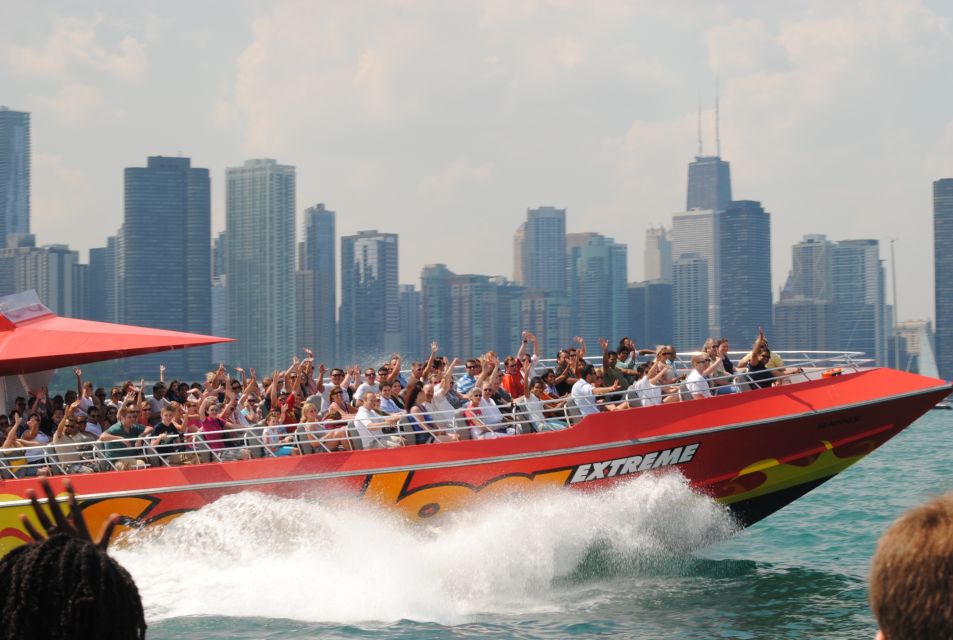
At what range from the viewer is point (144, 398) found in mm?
13781

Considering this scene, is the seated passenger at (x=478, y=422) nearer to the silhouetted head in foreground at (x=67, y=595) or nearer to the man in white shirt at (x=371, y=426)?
the man in white shirt at (x=371, y=426)

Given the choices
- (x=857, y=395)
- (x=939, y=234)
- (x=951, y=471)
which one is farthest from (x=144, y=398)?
(x=939, y=234)

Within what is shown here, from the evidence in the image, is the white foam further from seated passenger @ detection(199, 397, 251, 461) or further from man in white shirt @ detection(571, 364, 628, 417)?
man in white shirt @ detection(571, 364, 628, 417)

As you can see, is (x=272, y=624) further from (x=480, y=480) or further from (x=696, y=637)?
(x=696, y=637)

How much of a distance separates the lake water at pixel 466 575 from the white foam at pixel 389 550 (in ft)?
0.04

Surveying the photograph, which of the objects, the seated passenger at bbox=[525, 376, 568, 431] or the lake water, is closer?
the lake water

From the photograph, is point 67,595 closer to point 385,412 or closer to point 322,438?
point 322,438

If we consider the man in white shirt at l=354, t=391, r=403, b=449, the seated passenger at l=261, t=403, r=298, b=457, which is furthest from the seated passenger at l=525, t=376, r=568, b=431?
the seated passenger at l=261, t=403, r=298, b=457

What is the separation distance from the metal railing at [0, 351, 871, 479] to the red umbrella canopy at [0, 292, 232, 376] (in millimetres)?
1314

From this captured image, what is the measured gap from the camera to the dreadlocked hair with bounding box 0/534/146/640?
2342 mm

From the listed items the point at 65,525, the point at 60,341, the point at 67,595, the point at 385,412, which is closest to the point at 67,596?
the point at 67,595

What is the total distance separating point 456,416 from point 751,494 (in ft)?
10.4

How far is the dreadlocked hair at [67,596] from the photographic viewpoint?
2.34 meters

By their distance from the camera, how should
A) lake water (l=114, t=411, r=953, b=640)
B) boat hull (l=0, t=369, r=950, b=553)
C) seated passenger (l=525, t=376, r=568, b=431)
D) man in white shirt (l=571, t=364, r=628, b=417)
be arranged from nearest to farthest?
1. lake water (l=114, t=411, r=953, b=640)
2. boat hull (l=0, t=369, r=950, b=553)
3. seated passenger (l=525, t=376, r=568, b=431)
4. man in white shirt (l=571, t=364, r=628, b=417)
